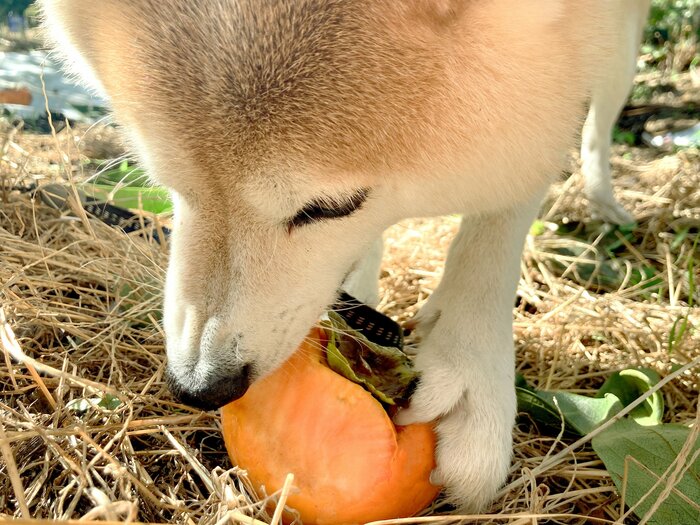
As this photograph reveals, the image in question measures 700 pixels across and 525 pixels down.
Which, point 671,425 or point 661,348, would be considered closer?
point 671,425

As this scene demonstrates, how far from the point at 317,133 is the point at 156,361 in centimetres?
82

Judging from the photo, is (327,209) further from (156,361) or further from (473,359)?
(156,361)

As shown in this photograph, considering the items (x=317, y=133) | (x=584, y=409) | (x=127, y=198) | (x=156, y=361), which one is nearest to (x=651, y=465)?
(x=584, y=409)

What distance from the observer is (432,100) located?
1.11 meters

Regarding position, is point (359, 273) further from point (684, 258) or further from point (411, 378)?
point (684, 258)

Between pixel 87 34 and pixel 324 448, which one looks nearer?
pixel 324 448

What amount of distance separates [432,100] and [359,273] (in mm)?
860

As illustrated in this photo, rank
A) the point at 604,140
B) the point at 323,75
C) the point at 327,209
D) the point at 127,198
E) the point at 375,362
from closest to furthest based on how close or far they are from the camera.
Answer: the point at 323,75 → the point at 327,209 → the point at 375,362 → the point at 127,198 → the point at 604,140

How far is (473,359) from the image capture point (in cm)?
143

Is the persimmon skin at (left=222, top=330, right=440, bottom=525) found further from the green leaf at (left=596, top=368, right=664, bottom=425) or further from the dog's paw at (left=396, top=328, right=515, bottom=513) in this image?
the green leaf at (left=596, top=368, right=664, bottom=425)

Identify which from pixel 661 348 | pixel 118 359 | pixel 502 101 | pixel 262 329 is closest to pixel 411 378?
pixel 262 329

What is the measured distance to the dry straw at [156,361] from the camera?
1153mm

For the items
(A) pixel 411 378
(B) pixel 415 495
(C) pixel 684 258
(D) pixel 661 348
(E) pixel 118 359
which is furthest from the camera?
(C) pixel 684 258

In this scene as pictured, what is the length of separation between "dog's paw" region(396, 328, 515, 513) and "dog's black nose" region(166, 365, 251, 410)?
13.3 inches
